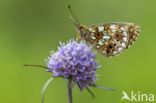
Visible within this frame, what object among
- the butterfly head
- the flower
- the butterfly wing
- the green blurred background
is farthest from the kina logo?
the flower

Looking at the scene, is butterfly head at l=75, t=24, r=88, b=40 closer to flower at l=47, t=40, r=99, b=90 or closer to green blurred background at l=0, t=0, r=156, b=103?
flower at l=47, t=40, r=99, b=90

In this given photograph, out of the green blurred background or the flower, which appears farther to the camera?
the green blurred background

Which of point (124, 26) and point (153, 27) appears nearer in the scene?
point (124, 26)

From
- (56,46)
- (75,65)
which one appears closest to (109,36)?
(75,65)

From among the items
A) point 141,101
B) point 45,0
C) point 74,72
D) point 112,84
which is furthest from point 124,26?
point 45,0

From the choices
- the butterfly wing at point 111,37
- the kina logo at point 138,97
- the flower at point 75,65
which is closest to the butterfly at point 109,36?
the butterfly wing at point 111,37

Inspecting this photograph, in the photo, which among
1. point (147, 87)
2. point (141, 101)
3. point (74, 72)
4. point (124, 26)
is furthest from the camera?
point (147, 87)

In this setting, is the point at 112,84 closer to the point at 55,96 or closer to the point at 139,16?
the point at 55,96

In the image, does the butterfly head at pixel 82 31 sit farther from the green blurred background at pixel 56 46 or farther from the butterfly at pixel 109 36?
the green blurred background at pixel 56 46
